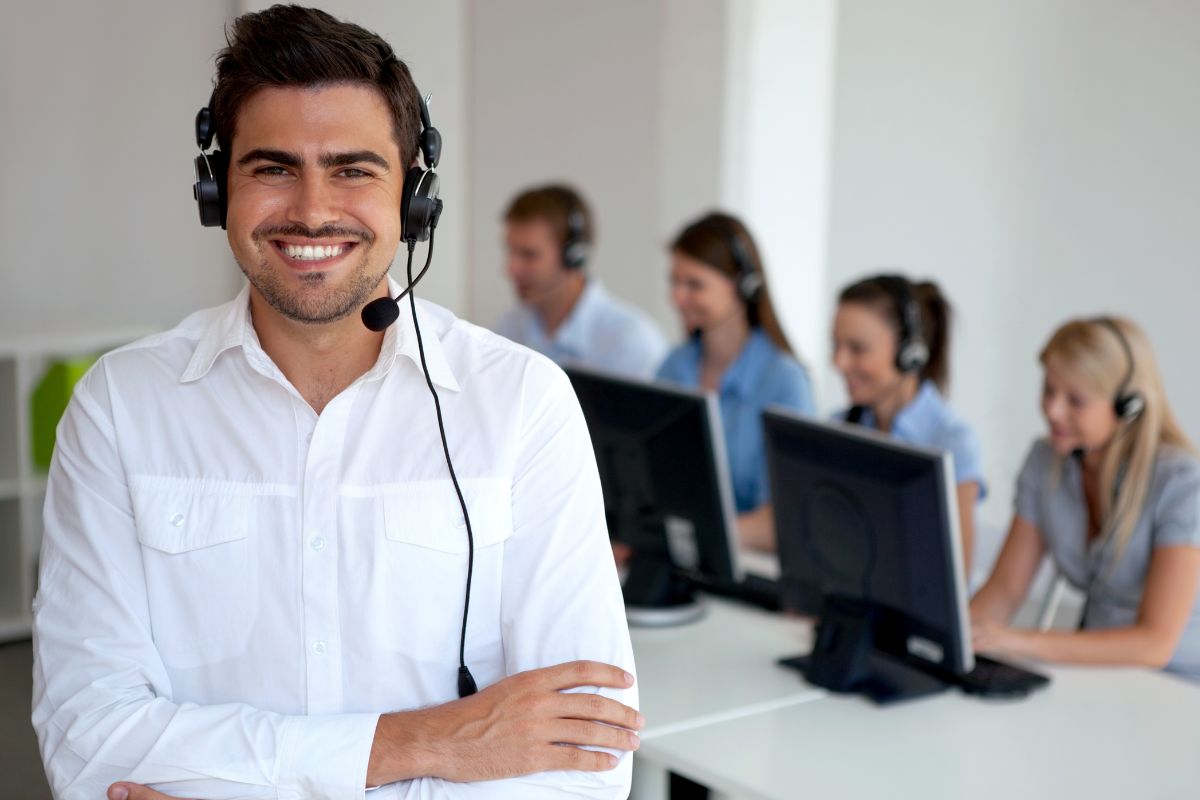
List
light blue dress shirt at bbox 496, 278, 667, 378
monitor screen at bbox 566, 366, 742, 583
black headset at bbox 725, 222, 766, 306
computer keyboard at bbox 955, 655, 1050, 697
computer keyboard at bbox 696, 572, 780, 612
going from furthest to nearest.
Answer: light blue dress shirt at bbox 496, 278, 667, 378 < black headset at bbox 725, 222, 766, 306 < computer keyboard at bbox 696, 572, 780, 612 < monitor screen at bbox 566, 366, 742, 583 < computer keyboard at bbox 955, 655, 1050, 697

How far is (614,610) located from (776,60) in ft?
15.8

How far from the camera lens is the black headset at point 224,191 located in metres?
1.51

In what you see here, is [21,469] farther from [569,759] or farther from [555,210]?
[569,759]

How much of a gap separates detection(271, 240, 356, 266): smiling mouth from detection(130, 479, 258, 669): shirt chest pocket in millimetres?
283

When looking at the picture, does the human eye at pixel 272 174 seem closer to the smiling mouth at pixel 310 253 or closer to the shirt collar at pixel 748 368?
the smiling mouth at pixel 310 253

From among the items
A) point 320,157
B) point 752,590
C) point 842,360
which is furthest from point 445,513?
point 842,360

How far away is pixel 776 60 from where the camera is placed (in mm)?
5941

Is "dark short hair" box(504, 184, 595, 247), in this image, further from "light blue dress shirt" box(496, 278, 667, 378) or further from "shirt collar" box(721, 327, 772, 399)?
"shirt collar" box(721, 327, 772, 399)

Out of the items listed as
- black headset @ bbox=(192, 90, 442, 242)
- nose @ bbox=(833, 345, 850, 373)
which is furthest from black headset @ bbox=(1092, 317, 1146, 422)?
black headset @ bbox=(192, 90, 442, 242)

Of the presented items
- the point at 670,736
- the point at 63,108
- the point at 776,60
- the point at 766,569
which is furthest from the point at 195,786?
the point at 776,60

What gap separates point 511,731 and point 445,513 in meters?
0.25

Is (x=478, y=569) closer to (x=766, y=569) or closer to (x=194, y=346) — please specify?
(x=194, y=346)

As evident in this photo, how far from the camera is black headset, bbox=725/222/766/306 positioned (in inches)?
144

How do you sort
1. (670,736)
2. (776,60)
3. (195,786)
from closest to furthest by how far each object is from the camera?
(195,786) < (670,736) < (776,60)
